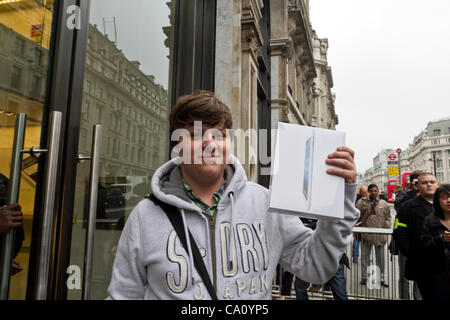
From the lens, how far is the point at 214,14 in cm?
418

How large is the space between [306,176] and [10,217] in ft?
4.39

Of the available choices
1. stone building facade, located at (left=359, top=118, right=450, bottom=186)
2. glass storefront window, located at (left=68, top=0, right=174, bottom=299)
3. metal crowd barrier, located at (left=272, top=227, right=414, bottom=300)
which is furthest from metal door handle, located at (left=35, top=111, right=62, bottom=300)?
stone building facade, located at (left=359, top=118, right=450, bottom=186)

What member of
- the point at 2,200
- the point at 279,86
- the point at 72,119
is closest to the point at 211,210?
the point at 2,200

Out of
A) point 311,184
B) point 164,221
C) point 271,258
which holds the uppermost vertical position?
point 311,184

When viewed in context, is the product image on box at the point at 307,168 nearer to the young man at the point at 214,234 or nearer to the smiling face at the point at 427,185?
the young man at the point at 214,234

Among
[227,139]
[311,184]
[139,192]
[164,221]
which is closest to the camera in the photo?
[311,184]

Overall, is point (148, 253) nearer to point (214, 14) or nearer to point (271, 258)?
point (271, 258)

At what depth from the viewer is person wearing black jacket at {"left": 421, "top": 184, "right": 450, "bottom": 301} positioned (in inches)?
119

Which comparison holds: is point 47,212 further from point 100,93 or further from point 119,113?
point 119,113

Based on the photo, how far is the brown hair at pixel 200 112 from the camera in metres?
1.21

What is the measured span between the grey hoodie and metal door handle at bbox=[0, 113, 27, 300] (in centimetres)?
55

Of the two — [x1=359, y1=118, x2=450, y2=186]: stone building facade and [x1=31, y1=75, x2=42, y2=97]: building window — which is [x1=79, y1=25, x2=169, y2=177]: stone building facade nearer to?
[x1=31, y1=75, x2=42, y2=97]: building window

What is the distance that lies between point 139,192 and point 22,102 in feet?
4.54
